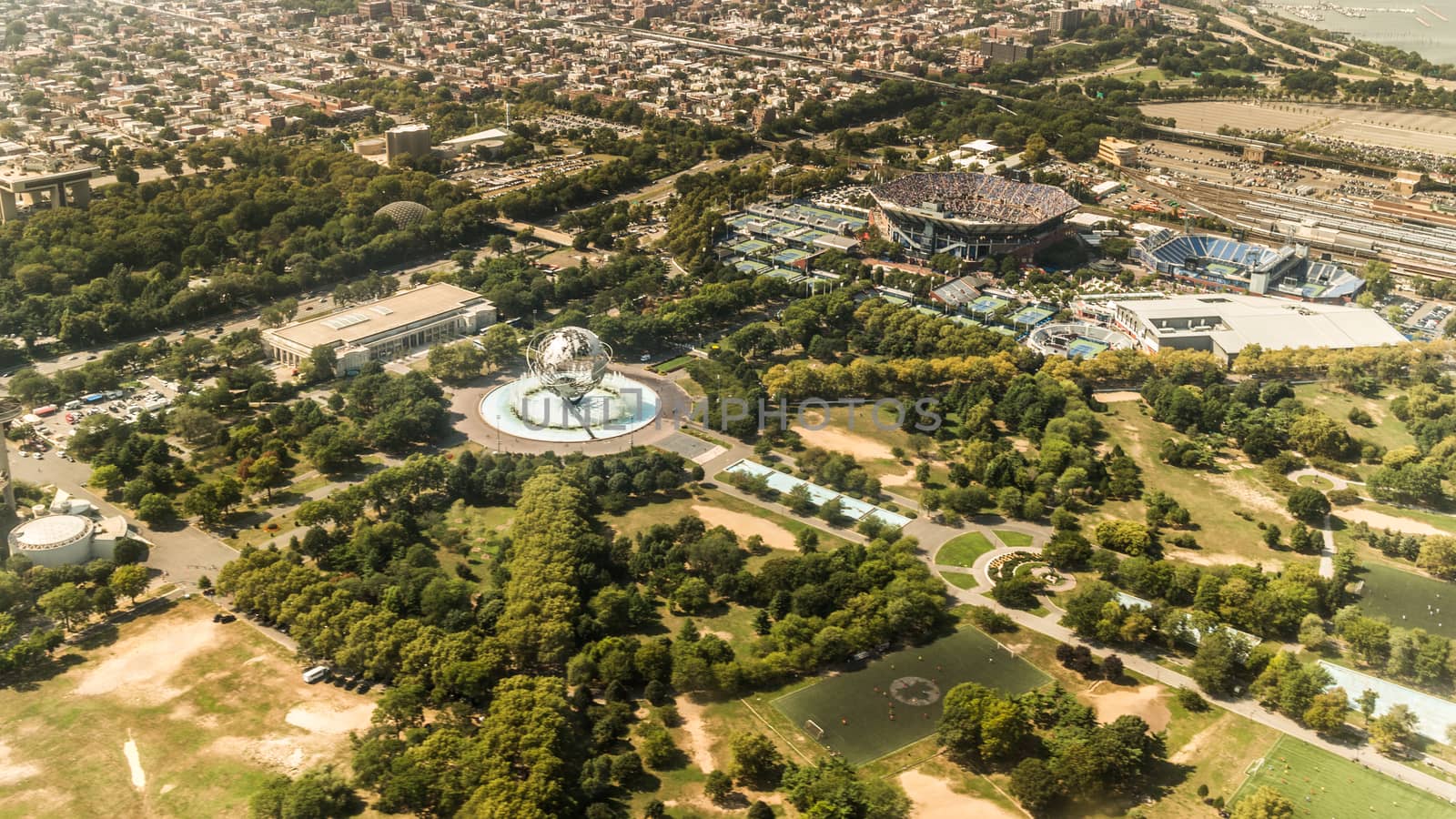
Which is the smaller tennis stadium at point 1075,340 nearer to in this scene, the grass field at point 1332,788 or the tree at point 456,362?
the grass field at point 1332,788

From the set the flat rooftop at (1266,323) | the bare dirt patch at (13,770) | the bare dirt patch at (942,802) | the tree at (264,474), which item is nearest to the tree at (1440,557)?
the flat rooftop at (1266,323)

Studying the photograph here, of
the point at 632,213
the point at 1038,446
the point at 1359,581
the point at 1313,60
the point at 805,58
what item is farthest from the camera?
the point at 805,58

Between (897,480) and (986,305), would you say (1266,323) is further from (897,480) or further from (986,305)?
(897,480)

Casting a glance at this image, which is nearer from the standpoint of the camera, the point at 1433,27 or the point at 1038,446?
the point at 1038,446

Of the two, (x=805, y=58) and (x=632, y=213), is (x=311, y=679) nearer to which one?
(x=632, y=213)

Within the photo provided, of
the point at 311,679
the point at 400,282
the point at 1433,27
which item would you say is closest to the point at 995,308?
the point at 400,282

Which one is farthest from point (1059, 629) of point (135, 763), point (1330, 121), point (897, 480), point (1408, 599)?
point (1330, 121)
